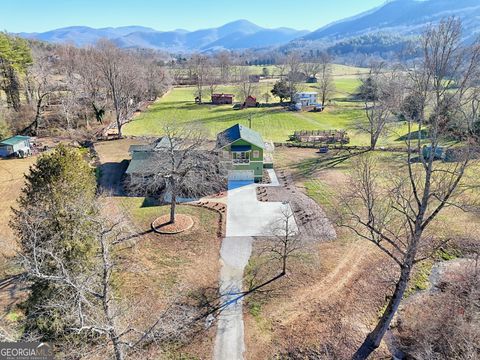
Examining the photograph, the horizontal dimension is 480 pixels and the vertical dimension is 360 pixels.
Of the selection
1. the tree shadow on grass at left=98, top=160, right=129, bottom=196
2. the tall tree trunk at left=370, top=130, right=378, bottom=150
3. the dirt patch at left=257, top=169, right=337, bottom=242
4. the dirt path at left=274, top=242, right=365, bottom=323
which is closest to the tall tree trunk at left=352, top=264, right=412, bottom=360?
the dirt path at left=274, top=242, right=365, bottom=323

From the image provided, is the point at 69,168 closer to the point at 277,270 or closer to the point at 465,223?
the point at 277,270

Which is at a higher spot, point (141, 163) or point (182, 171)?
point (182, 171)

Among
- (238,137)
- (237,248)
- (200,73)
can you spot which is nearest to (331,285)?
(237,248)

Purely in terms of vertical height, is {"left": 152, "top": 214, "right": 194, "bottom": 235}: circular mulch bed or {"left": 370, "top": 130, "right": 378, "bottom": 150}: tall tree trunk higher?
{"left": 370, "top": 130, "right": 378, "bottom": 150}: tall tree trunk

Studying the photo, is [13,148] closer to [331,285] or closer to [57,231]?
[57,231]

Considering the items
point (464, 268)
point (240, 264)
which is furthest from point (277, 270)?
point (464, 268)

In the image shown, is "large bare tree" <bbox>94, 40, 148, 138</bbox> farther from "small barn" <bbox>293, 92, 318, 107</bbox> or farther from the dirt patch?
"small barn" <bbox>293, 92, 318, 107</bbox>
